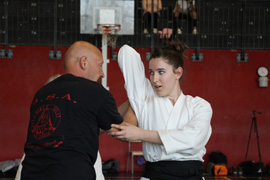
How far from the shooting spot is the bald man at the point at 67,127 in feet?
6.74

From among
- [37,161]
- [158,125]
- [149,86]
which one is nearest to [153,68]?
[149,86]

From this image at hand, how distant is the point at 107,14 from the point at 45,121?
21.0ft

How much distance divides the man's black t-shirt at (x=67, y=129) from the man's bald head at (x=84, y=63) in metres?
0.17

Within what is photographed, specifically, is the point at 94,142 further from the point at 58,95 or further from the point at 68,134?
the point at 58,95

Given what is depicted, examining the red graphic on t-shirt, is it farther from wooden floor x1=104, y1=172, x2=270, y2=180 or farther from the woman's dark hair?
wooden floor x1=104, y1=172, x2=270, y2=180

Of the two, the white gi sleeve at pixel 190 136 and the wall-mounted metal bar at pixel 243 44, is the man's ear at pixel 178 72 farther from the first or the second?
the wall-mounted metal bar at pixel 243 44

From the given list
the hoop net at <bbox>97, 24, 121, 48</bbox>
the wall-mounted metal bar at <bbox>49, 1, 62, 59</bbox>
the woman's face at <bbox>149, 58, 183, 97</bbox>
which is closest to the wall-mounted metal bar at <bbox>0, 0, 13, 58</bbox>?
the wall-mounted metal bar at <bbox>49, 1, 62, 59</bbox>

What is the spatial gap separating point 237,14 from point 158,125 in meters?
7.45

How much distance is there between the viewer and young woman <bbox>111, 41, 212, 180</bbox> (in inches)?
94.8

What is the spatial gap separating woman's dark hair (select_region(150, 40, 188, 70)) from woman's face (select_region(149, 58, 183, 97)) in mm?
28

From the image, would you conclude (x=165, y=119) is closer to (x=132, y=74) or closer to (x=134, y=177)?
(x=132, y=74)

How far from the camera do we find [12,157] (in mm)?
8711

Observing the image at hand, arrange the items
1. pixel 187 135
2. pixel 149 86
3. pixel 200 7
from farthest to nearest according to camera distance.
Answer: pixel 200 7
pixel 149 86
pixel 187 135

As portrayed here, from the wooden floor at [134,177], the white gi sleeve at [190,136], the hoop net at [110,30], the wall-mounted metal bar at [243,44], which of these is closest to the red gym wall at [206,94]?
the wall-mounted metal bar at [243,44]
